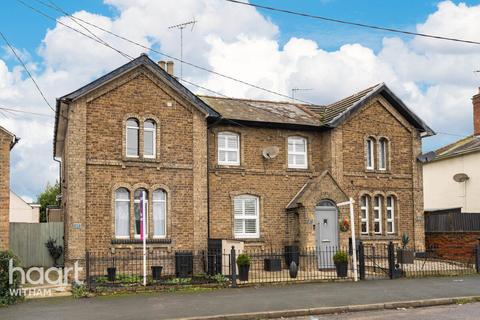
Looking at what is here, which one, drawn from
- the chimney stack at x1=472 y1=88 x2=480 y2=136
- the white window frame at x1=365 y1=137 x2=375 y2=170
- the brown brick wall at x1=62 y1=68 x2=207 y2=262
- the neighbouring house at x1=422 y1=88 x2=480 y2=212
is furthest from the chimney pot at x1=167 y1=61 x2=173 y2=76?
the chimney stack at x1=472 y1=88 x2=480 y2=136

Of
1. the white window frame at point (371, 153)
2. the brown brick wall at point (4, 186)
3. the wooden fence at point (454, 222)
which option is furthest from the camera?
the wooden fence at point (454, 222)

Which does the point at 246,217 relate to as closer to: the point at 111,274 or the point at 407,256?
the point at 407,256

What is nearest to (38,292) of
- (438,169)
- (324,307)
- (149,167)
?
(149,167)

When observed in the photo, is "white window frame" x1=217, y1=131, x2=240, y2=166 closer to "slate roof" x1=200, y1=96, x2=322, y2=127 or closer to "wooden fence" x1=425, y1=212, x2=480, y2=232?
"slate roof" x1=200, y1=96, x2=322, y2=127

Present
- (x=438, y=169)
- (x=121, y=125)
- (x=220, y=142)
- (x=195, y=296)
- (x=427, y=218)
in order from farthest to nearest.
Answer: (x=438, y=169), (x=427, y=218), (x=220, y=142), (x=121, y=125), (x=195, y=296)

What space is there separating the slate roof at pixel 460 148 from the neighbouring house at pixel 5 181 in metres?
23.5

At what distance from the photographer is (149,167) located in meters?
23.4

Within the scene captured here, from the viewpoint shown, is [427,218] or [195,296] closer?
[195,296]

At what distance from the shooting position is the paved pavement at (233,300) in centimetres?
1460

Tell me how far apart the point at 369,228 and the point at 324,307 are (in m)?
12.6

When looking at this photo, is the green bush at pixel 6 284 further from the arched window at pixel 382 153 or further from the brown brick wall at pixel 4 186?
the arched window at pixel 382 153

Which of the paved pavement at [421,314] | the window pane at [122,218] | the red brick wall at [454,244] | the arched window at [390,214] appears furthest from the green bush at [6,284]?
the red brick wall at [454,244]

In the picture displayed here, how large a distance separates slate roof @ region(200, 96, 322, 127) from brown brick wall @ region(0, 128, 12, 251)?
8.11m

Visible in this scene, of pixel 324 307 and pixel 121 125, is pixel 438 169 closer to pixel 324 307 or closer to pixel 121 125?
pixel 121 125
